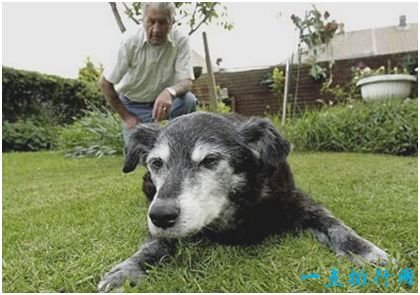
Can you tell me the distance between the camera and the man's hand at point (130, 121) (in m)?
4.51

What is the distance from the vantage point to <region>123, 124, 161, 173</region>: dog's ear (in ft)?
8.44

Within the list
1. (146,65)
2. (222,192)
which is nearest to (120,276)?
(222,192)

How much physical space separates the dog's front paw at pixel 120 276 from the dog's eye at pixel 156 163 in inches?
20.8

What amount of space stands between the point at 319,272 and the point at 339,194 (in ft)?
5.96

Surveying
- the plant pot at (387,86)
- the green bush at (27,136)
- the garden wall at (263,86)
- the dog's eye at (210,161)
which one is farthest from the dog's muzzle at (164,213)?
the green bush at (27,136)

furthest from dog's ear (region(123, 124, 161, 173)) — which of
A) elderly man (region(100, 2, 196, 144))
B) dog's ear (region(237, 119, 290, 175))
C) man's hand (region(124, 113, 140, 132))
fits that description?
man's hand (region(124, 113, 140, 132))

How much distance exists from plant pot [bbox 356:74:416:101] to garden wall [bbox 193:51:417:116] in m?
1.66

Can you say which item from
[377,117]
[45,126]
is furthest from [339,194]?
[45,126]

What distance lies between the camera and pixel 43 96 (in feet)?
39.3

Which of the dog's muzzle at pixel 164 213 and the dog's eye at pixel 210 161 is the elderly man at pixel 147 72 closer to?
the dog's eye at pixel 210 161

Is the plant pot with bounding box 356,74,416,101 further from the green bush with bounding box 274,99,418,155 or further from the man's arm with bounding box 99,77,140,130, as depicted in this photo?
the man's arm with bounding box 99,77,140,130

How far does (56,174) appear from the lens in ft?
20.2

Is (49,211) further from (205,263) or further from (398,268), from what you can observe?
(398,268)

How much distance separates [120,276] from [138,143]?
958mm
